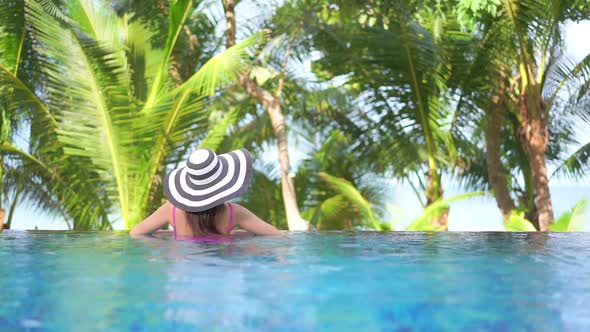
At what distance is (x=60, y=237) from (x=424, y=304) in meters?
4.06

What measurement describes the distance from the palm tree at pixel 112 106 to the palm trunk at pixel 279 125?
2.19m

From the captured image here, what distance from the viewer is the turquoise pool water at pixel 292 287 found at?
210 cm

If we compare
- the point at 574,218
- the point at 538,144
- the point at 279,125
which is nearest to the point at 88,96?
the point at 279,125

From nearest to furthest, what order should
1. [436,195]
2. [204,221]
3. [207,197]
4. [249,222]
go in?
[207,197] → [204,221] → [249,222] → [436,195]

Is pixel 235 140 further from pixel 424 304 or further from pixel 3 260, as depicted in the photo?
pixel 424 304

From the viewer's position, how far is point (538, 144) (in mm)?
11711

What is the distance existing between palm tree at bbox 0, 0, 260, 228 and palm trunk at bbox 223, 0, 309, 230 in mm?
2194

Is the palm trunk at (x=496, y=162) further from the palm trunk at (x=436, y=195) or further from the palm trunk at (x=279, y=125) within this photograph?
the palm trunk at (x=279, y=125)

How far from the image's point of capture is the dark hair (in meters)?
4.80

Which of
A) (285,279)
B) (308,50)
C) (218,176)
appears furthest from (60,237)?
(308,50)

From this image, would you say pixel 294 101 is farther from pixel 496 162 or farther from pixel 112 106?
pixel 112 106

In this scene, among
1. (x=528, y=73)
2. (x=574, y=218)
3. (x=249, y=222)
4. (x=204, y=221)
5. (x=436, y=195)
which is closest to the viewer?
(x=204, y=221)

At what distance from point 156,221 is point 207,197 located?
71 cm

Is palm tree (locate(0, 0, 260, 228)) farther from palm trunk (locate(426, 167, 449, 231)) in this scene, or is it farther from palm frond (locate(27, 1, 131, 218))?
palm trunk (locate(426, 167, 449, 231))
